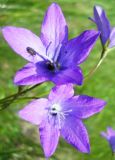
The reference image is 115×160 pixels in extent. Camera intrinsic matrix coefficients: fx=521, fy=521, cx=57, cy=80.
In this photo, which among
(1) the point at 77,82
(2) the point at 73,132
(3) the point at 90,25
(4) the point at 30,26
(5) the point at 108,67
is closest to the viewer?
(1) the point at 77,82

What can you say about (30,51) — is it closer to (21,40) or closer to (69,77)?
(21,40)

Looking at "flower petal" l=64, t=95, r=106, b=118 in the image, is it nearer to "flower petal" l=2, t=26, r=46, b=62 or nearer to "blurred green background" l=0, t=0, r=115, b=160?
"flower petal" l=2, t=26, r=46, b=62

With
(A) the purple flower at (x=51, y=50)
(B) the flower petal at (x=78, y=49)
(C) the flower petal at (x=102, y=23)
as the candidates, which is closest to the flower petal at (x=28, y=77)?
(A) the purple flower at (x=51, y=50)

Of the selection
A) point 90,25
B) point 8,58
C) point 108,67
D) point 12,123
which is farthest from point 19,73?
point 90,25

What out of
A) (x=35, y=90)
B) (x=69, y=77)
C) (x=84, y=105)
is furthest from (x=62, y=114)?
(x=35, y=90)

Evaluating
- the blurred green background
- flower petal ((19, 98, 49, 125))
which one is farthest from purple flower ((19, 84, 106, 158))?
the blurred green background

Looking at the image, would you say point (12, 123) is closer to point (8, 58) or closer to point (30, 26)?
point (8, 58)

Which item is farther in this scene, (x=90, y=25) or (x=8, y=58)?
(x=90, y=25)
